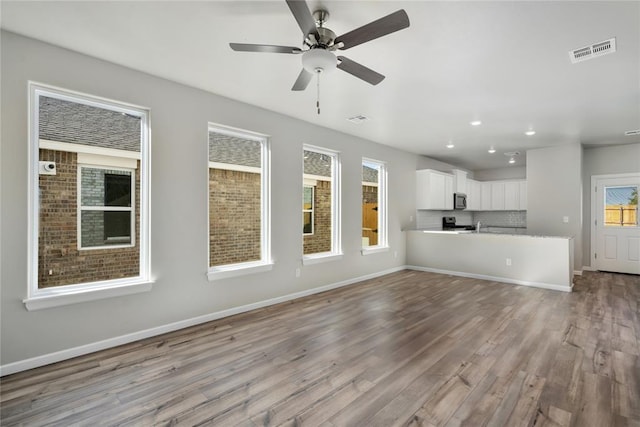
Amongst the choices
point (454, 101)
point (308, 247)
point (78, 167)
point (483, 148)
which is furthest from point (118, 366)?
point (483, 148)

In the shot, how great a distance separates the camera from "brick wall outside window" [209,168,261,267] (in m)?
3.79

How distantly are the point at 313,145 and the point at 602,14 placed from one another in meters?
3.42

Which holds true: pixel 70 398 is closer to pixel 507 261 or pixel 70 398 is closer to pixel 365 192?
pixel 365 192

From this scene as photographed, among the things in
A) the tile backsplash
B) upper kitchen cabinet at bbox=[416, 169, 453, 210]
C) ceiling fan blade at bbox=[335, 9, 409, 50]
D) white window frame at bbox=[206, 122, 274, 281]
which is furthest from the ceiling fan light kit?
the tile backsplash

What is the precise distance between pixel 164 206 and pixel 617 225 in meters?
8.16

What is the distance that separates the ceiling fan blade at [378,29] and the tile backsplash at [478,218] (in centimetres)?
572

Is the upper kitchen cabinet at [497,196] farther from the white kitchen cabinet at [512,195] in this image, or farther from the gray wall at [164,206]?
the gray wall at [164,206]

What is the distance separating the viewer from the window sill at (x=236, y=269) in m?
3.62

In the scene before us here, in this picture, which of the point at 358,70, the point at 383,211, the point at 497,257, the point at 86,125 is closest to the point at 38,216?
the point at 86,125

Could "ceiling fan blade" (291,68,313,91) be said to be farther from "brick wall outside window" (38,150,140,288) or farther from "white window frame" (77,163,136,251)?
"brick wall outside window" (38,150,140,288)

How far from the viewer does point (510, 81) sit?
3.19 meters

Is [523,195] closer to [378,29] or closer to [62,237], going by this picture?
[378,29]

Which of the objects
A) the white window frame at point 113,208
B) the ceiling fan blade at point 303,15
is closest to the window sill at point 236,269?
the white window frame at point 113,208

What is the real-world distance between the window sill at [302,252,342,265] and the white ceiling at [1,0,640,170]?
83.4 inches
